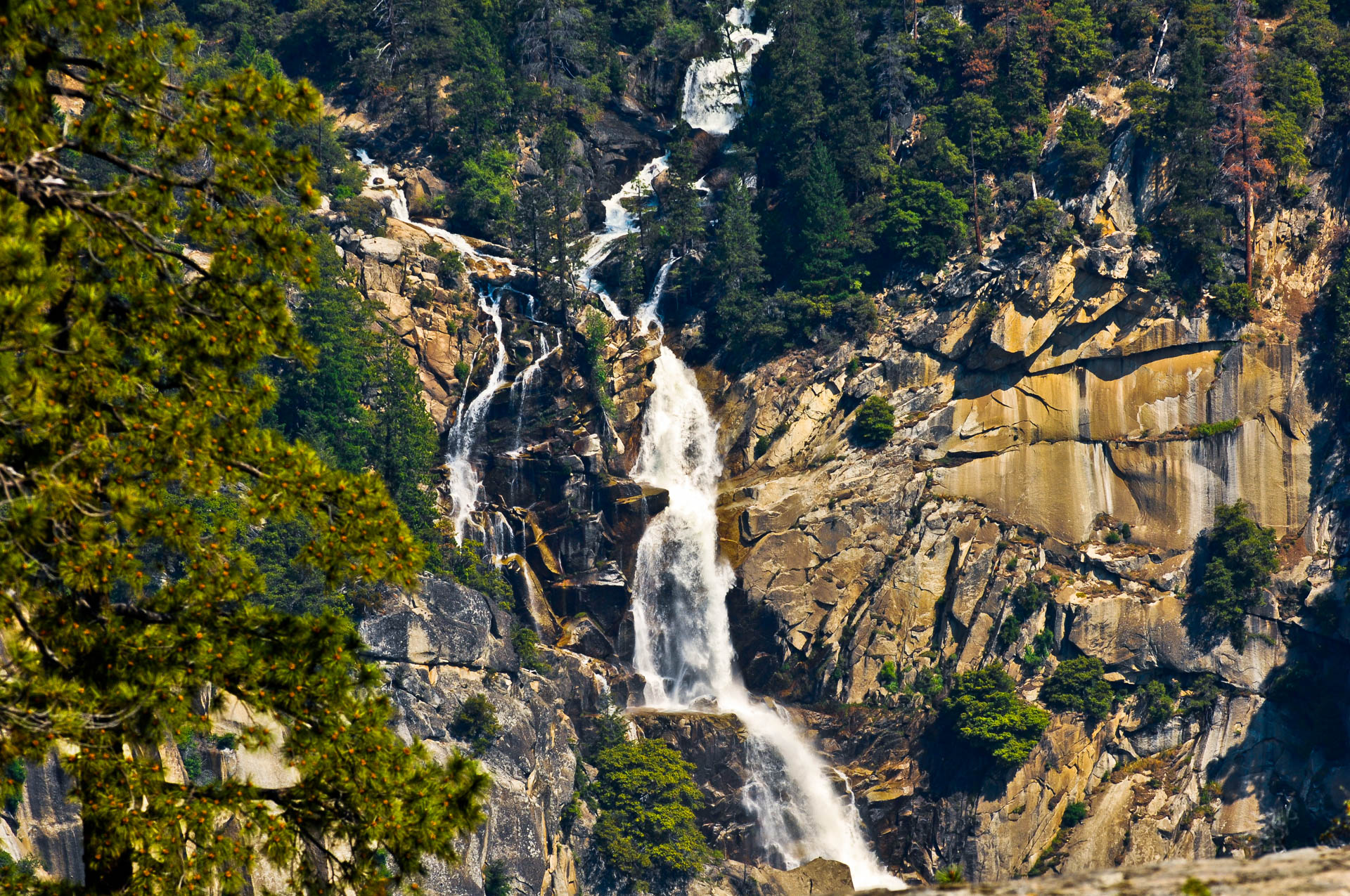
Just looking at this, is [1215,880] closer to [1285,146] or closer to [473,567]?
[473,567]

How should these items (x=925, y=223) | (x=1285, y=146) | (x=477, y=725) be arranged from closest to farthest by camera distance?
(x=477, y=725) → (x=1285, y=146) → (x=925, y=223)

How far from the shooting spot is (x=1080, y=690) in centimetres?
5756

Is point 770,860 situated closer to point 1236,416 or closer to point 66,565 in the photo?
point 1236,416

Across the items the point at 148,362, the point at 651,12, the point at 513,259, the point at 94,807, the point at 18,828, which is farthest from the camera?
the point at 651,12

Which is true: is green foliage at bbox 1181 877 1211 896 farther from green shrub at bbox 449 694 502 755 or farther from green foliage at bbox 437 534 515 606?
green foliage at bbox 437 534 515 606

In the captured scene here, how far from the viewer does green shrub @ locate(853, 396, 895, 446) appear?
61.0 metres

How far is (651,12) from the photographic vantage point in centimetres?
8200

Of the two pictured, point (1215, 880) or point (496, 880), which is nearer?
point (1215, 880)

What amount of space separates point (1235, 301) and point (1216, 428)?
5557 millimetres

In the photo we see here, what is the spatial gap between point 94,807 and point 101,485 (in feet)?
11.0

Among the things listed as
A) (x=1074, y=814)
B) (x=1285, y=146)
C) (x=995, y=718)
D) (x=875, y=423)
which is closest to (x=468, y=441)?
(x=875, y=423)

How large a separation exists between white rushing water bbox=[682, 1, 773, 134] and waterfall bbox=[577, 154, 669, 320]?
3.46 metres

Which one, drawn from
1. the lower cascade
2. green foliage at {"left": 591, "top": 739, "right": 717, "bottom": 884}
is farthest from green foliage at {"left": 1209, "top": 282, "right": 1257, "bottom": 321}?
green foliage at {"left": 591, "top": 739, "right": 717, "bottom": 884}

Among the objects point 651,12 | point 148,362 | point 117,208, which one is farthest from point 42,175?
point 651,12
